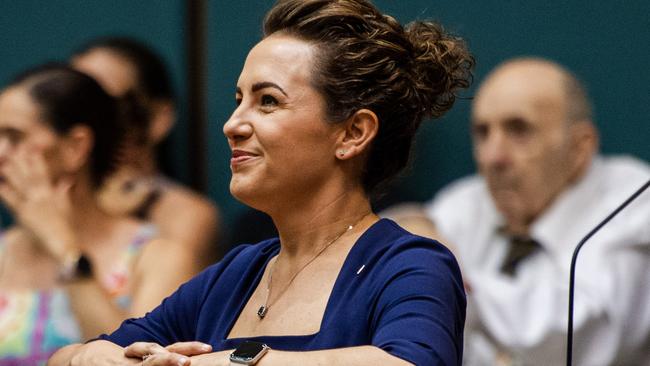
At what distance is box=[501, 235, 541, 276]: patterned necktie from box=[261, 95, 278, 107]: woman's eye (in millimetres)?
1494

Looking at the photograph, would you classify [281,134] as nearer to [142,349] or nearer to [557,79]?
[142,349]

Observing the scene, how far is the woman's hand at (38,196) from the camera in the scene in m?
2.85

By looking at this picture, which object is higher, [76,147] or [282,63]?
[282,63]

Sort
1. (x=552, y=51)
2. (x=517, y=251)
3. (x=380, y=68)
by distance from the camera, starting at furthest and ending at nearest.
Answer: (x=552, y=51) < (x=517, y=251) < (x=380, y=68)

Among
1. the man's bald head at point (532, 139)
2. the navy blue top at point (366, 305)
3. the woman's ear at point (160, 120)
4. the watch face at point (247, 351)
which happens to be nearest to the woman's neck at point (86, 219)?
the woman's ear at point (160, 120)

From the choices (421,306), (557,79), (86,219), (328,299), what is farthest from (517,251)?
(421,306)

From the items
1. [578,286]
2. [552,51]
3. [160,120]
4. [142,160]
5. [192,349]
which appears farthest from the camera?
[160,120]

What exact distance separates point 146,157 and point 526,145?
1.13 metres

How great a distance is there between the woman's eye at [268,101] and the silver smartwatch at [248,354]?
34 cm

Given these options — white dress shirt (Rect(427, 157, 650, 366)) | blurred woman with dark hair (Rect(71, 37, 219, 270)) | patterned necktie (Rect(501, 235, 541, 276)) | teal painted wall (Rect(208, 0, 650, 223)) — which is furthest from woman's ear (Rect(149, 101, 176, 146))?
patterned necktie (Rect(501, 235, 541, 276))

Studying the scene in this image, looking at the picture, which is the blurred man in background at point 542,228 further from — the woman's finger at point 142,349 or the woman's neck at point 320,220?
the woman's finger at point 142,349

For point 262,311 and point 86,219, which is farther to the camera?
point 86,219

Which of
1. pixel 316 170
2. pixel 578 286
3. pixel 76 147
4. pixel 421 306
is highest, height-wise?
pixel 316 170

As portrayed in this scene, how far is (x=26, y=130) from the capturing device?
Answer: 2.86 meters
